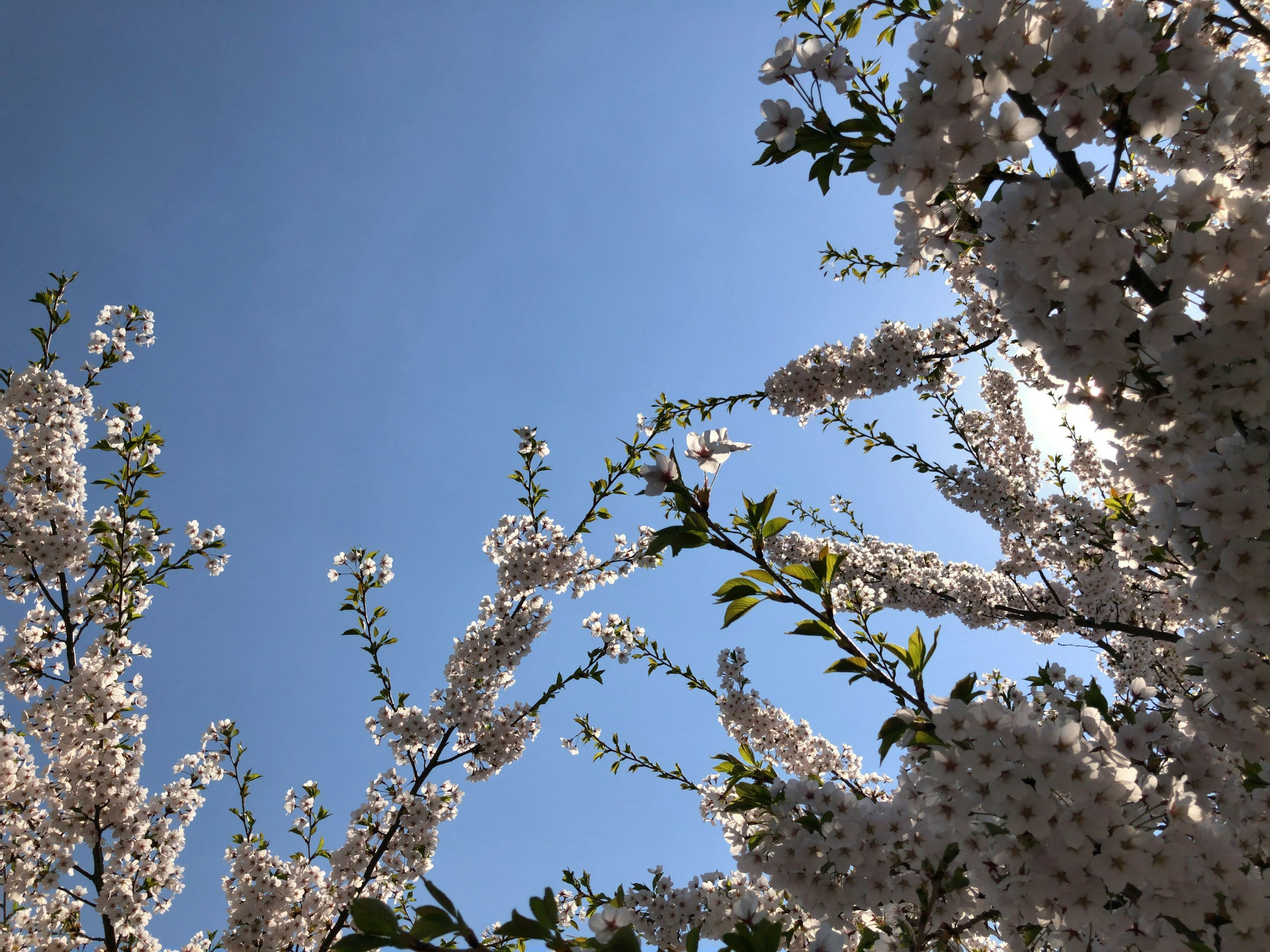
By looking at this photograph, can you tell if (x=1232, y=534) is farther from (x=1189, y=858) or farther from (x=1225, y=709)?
(x=1189, y=858)

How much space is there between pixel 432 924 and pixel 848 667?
1.46 metres

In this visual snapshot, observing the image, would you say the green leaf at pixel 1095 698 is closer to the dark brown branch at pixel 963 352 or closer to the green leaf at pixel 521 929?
the green leaf at pixel 521 929

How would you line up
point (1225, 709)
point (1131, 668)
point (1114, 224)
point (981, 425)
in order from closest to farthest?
point (1114, 224) → point (1225, 709) → point (1131, 668) → point (981, 425)

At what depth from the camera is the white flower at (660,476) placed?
190 centimetres

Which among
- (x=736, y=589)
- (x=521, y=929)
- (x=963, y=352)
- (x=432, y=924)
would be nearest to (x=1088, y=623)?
(x=963, y=352)

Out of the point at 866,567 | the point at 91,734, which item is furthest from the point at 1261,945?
the point at 91,734

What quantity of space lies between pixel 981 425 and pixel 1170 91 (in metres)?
6.69

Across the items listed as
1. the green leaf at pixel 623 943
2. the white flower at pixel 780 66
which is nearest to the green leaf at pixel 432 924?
the green leaf at pixel 623 943

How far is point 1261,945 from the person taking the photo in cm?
186

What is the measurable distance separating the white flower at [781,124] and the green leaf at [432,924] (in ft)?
7.93

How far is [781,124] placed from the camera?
2170 mm

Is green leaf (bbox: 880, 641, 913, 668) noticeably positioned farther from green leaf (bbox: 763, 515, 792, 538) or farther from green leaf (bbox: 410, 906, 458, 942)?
green leaf (bbox: 410, 906, 458, 942)

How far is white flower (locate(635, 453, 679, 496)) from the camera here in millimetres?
1900

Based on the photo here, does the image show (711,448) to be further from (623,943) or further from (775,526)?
(623,943)
